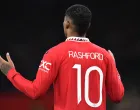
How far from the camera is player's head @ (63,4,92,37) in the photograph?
1.95 meters

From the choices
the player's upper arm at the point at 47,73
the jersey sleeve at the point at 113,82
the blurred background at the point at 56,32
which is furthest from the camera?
the blurred background at the point at 56,32

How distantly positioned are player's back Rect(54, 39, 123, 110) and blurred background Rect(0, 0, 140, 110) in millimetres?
2954

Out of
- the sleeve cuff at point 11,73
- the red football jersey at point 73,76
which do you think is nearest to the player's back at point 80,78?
the red football jersey at point 73,76

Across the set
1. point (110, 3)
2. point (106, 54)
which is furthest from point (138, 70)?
point (106, 54)

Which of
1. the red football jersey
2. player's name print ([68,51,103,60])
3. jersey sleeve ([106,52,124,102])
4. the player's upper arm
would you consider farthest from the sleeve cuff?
jersey sleeve ([106,52,124,102])

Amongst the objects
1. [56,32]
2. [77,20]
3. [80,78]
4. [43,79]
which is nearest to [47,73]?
[43,79]

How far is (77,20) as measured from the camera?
195 cm

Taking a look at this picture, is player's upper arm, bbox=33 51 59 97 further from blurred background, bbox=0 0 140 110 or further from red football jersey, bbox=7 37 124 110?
blurred background, bbox=0 0 140 110

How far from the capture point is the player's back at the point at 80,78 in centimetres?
193

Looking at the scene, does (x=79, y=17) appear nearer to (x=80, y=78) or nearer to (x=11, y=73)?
(x=80, y=78)

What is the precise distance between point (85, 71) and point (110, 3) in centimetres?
313

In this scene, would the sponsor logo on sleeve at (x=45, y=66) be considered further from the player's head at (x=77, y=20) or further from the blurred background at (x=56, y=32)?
the blurred background at (x=56, y=32)

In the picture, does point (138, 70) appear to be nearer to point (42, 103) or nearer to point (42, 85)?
point (42, 103)

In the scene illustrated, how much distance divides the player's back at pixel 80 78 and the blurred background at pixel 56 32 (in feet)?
9.69
